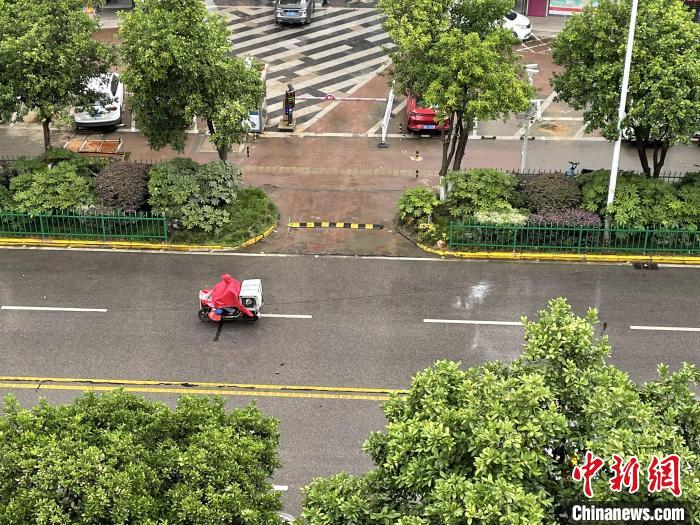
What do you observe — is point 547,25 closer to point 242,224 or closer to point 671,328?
point 242,224

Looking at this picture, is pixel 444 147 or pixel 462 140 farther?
pixel 462 140

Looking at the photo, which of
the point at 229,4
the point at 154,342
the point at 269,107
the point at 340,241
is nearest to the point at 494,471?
the point at 154,342

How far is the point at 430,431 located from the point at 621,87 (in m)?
16.1

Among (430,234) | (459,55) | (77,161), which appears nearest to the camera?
(459,55)

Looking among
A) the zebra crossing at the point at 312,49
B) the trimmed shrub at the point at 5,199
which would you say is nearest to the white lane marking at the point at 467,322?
the trimmed shrub at the point at 5,199

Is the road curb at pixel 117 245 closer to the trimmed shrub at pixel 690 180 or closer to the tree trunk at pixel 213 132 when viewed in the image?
the tree trunk at pixel 213 132

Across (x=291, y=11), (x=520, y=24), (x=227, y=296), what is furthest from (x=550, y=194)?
(x=291, y=11)

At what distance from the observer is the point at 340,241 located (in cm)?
2752

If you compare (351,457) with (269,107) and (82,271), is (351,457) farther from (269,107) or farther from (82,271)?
(269,107)

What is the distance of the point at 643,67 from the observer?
25312mm

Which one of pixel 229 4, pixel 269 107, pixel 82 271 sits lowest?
pixel 82 271

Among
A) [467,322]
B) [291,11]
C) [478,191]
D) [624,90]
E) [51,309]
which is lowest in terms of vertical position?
[51,309]

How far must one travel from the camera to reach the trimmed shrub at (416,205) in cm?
2769

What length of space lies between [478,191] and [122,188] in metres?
10.7
